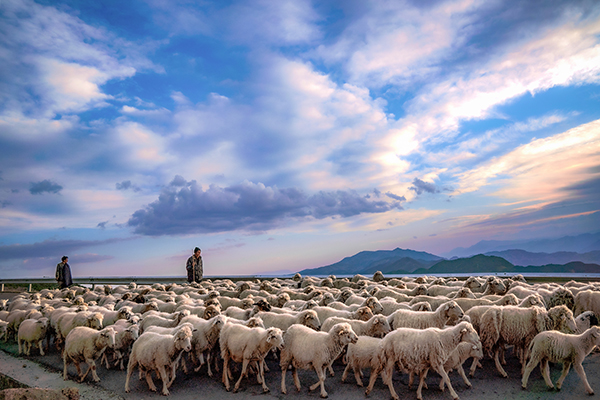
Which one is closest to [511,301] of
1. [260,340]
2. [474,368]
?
[474,368]

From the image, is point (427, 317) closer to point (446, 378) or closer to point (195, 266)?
point (446, 378)

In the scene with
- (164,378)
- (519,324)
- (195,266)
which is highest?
(195,266)

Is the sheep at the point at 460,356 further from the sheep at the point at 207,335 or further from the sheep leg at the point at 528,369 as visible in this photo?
the sheep at the point at 207,335

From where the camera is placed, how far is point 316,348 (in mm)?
8633

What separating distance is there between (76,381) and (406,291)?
12.4 metres

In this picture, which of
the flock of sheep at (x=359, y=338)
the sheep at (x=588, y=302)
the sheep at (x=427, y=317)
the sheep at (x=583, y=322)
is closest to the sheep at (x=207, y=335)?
the flock of sheep at (x=359, y=338)

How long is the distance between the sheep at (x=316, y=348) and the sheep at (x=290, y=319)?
43.0 inches

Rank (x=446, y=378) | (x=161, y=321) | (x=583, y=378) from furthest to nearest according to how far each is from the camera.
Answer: (x=161, y=321) < (x=583, y=378) < (x=446, y=378)

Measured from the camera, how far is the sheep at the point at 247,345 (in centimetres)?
872

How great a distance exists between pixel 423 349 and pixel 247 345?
4.45m

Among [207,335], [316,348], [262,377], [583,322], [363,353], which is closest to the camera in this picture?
[363,353]

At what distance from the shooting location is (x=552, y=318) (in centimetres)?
904

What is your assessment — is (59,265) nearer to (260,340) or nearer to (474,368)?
(260,340)

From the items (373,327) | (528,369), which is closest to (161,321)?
(373,327)
